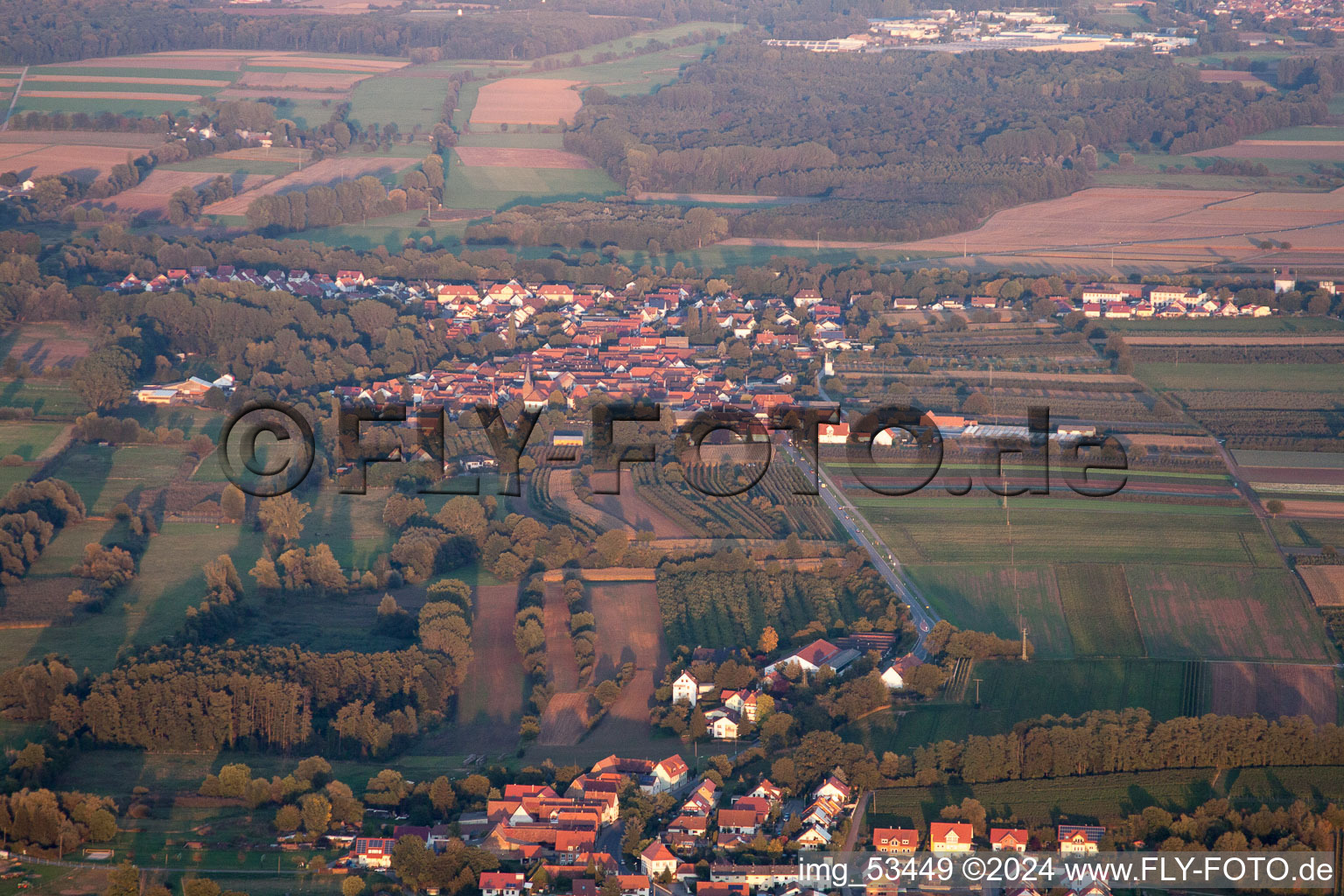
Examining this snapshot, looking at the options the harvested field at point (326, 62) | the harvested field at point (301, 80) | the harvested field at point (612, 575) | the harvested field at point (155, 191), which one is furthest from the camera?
the harvested field at point (326, 62)

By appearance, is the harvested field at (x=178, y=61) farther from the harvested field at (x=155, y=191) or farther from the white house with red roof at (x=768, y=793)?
the white house with red roof at (x=768, y=793)

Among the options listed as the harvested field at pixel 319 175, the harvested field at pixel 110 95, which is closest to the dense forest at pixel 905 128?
the harvested field at pixel 319 175

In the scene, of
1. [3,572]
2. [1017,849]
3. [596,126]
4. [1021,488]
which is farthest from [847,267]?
[1017,849]

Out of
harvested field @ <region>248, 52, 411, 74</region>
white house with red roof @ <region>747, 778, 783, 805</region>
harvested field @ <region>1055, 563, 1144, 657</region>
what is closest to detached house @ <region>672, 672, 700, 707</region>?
white house with red roof @ <region>747, 778, 783, 805</region>

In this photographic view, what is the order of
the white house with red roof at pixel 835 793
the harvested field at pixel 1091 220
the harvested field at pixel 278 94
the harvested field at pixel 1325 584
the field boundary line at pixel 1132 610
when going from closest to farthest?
the white house with red roof at pixel 835 793 → the field boundary line at pixel 1132 610 → the harvested field at pixel 1325 584 → the harvested field at pixel 1091 220 → the harvested field at pixel 278 94

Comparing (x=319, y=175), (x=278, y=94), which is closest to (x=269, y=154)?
(x=319, y=175)

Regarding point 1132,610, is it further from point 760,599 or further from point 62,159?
point 62,159
